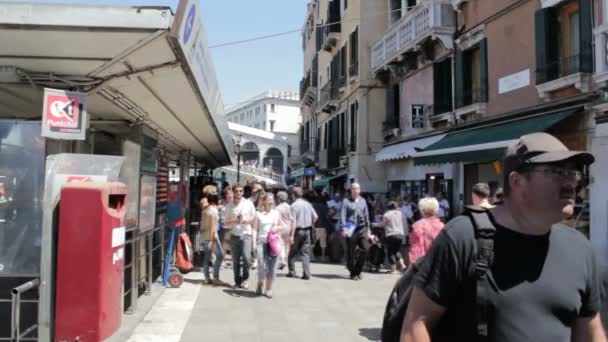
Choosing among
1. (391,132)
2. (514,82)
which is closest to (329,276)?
(514,82)

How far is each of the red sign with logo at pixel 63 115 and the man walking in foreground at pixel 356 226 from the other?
6089 mm

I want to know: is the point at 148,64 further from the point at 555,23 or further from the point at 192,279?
the point at 555,23

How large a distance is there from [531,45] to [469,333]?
1193 cm

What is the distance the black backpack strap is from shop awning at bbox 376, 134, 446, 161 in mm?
14828

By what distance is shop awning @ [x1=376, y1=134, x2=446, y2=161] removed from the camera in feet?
55.5

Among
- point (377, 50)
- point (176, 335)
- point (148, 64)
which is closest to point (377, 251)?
point (176, 335)

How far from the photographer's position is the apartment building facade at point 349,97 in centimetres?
2311

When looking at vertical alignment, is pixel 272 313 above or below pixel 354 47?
below

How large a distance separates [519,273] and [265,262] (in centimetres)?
703

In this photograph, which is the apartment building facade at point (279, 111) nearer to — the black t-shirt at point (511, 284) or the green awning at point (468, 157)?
the green awning at point (468, 157)

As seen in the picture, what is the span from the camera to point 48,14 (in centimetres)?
469

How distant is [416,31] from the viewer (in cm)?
1794

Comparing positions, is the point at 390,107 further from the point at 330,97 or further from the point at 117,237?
the point at 117,237

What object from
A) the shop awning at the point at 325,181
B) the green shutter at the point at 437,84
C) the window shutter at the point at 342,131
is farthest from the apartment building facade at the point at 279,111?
the green shutter at the point at 437,84
